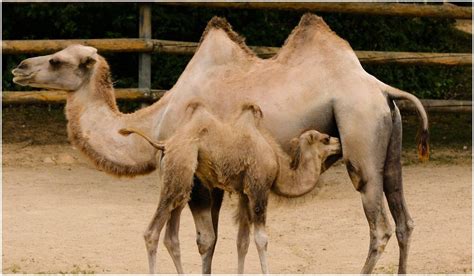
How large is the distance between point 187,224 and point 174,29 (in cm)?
480

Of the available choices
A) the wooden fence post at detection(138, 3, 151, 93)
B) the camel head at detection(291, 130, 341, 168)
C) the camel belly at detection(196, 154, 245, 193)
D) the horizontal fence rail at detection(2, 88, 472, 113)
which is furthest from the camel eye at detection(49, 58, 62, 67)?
the wooden fence post at detection(138, 3, 151, 93)

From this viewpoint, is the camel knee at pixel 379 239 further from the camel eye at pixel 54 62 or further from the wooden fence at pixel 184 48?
the wooden fence at pixel 184 48

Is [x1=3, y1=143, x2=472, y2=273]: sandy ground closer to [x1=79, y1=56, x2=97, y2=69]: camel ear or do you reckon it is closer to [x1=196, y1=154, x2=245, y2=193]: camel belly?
[x1=196, y1=154, x2=245, y2=193]: camel belly

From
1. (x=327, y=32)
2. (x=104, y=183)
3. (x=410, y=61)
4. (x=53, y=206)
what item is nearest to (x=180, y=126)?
(x=327, y=32)

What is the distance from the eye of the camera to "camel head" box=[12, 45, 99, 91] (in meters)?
9.06

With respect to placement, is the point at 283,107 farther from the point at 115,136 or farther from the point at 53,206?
the point at 53,206

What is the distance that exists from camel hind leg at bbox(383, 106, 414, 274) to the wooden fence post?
5133 mm

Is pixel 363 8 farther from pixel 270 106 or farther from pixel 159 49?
pixel 270 106

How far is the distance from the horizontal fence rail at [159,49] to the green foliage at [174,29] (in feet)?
2.82

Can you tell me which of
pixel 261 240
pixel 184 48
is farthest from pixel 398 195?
pixel 184 48

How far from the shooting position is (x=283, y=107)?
28.6 feet

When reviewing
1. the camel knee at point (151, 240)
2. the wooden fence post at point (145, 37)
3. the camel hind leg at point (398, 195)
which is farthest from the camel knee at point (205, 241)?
the wooden fence post at point (145, 37)

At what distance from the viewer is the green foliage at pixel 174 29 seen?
50.0ft

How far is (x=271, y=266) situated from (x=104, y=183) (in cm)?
338
